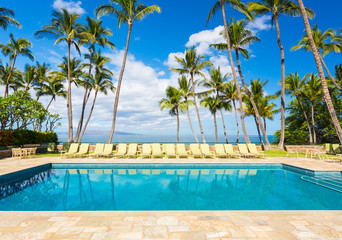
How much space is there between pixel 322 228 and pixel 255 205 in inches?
71.3

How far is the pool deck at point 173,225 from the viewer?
2588 mm

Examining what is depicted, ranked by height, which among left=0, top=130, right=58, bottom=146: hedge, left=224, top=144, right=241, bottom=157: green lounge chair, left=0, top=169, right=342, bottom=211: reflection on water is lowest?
left=0, top=169, right=342, bottom=211: reflection on water

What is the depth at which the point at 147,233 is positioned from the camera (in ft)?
8.64

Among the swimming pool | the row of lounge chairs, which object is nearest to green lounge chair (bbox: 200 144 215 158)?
the row of lounge chairs

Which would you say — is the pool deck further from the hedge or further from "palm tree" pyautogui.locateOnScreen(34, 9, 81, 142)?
"palm tree" pyautogui.locateOnScreen(34, 9, 81, 142)

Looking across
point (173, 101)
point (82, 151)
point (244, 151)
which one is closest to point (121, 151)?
point (82, 151)

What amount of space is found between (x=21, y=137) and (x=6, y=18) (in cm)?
1041

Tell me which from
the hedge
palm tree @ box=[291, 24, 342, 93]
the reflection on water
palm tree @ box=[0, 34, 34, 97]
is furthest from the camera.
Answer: palm tree @ box=[0, 34, 34, 97]

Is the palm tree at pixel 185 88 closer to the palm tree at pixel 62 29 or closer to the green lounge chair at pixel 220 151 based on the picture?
the green lounge chair at pixel 220 151

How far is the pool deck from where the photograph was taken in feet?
8.49

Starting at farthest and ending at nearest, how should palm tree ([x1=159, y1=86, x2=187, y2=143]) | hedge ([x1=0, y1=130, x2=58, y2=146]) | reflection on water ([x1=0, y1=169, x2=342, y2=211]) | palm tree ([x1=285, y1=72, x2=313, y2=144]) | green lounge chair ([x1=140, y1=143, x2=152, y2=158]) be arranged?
palm tree ([x1=285, y1=72, x2=313, y2=144]) → palm tree ([x1=159, y1=86, x2=187, y2=143]) → hedge ([x1=0, y1=130, x2=58, y2=146]) → green lounge chair ([x1=140, y1=143, x2=152, y2=158]) → reflection on water ([x1=0, y1=169, x2=342, y2=211])

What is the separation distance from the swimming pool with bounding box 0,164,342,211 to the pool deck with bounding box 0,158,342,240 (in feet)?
3.58

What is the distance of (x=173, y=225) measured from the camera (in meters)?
2.89

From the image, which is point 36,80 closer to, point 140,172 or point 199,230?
point 140,172
